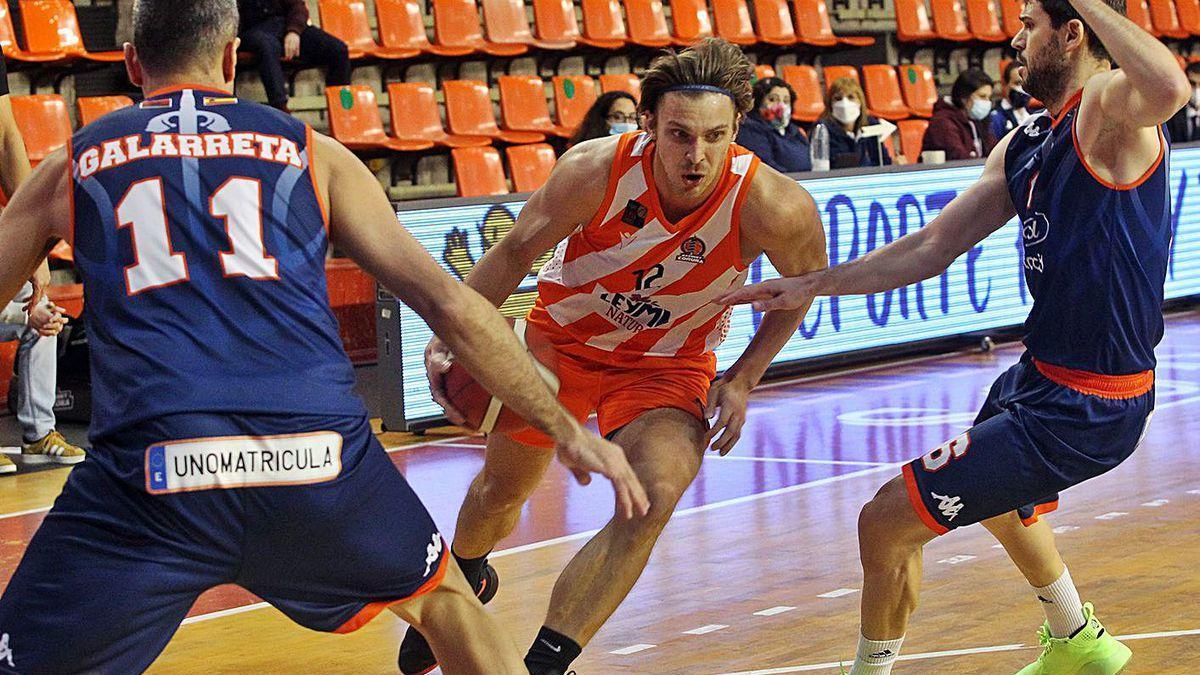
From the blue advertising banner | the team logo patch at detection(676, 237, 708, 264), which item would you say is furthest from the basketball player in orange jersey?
the blue advertising banner

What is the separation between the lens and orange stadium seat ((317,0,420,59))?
40.9 feet

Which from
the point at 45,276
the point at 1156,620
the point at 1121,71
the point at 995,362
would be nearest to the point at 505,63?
the point at 995,362

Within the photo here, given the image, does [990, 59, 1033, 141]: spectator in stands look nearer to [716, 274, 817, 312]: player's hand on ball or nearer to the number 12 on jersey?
[716, 274, 817, 312]: player's hand on ball

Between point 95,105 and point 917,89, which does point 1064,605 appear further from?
point 917,89

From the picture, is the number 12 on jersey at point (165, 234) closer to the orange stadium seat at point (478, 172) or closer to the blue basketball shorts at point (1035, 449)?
the blue basketball shorts at point (1035, 449)

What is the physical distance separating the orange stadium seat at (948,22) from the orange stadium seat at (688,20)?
3221 mm

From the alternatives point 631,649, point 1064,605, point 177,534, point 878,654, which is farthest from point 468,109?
point 177,534

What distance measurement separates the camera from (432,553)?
3.24 m

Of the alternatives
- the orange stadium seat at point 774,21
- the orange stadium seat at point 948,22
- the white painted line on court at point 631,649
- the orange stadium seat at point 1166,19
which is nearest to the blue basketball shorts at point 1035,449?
the white painted line on court at point 631,649

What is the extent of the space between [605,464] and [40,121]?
7.89 metres

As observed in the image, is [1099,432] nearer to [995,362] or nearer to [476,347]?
[476,347]

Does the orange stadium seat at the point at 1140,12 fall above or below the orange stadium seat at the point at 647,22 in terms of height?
below

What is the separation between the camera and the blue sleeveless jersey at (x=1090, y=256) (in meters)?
4.07

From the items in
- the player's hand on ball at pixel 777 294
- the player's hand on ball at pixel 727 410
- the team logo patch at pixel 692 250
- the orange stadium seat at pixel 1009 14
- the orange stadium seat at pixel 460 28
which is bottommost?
the orange stadium seat at pixel 1009 14
